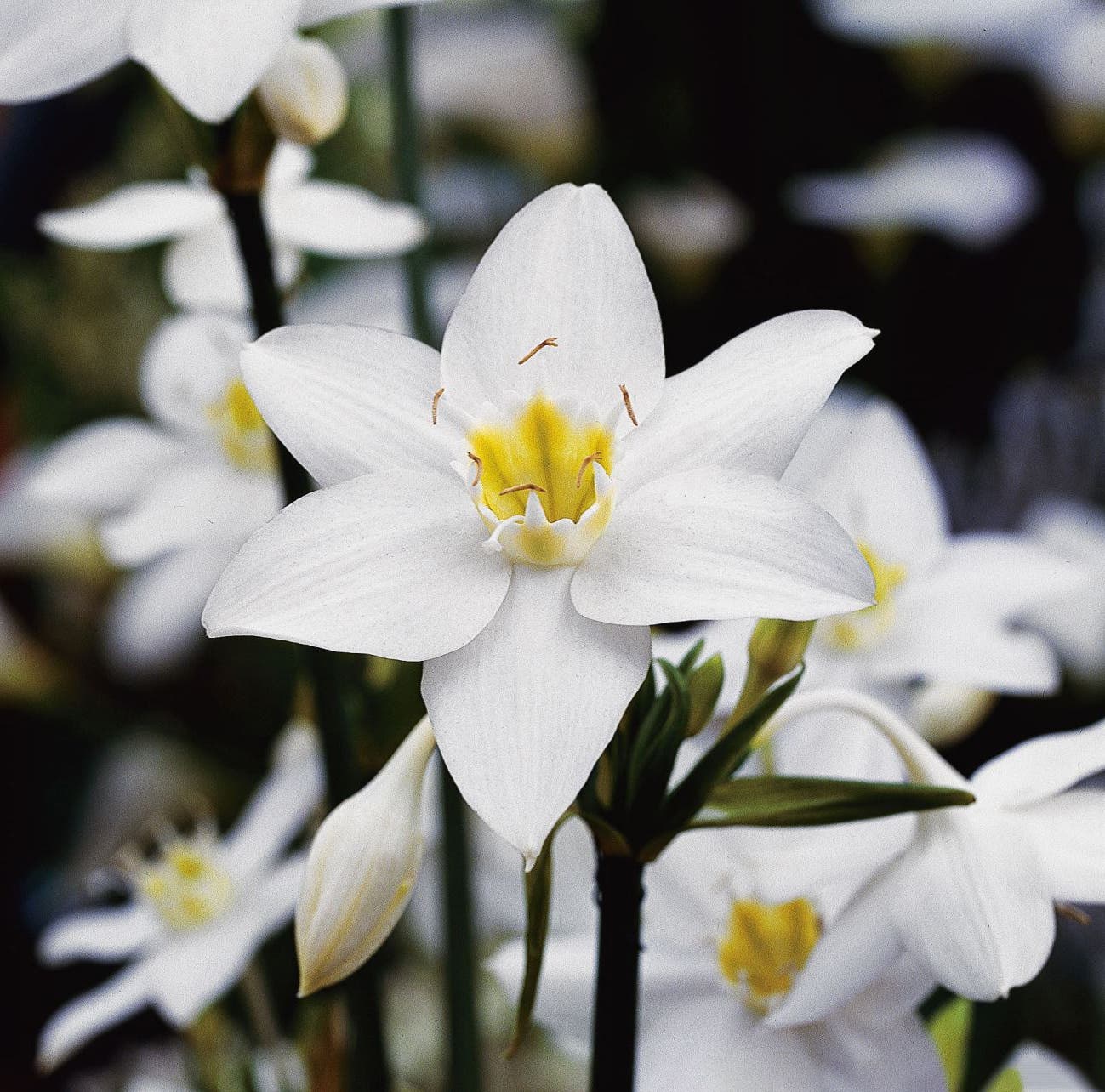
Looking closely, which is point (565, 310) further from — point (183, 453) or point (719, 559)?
point (183, 453)

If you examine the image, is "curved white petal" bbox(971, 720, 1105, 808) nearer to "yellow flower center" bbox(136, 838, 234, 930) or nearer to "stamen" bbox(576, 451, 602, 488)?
"stamen" bbox(576, 451, 602, 488)

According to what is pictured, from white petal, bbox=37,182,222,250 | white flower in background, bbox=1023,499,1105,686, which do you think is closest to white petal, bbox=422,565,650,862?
white petal, bbox=37,182,222,250

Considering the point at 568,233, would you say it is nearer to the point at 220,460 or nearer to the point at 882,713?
the point at 882,713

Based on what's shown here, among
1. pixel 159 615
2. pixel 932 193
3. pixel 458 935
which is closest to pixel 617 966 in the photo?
pixel 458 935

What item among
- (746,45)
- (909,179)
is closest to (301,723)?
(909,179)

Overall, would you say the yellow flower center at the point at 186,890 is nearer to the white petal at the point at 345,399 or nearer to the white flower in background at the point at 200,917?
the white flower in background at the point at 200,917

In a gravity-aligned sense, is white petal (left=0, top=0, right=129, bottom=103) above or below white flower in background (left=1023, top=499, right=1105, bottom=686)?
above

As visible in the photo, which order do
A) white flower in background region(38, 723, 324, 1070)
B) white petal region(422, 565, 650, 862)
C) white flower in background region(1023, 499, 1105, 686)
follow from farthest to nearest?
1. white flower in background region(1023, 499, 1105, 686)
2. white flower in background region(38, 723, 324, 1070)
3. white petal region(422, 565, 650, 862)
